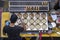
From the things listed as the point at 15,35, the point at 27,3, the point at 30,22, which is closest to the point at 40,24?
the point at 30,22

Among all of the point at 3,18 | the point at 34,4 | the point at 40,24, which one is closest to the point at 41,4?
the point at 34,4

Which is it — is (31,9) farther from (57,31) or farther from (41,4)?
(57,31)

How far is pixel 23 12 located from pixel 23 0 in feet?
1.10

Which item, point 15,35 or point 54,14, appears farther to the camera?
point 54,14

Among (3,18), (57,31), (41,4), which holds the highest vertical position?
(41,4)

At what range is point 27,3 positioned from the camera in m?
5.62

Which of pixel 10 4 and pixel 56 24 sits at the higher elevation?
pixel 10 4

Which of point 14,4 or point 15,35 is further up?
point 14,4

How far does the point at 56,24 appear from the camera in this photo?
593 centimetres

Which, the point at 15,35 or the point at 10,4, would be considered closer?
the point at 15,35

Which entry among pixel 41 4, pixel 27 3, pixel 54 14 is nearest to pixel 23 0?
pixel 27 3

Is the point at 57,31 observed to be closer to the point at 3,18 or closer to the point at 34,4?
the point at 34,4

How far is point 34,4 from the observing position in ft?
18.5

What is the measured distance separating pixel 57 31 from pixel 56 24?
0.21 metres
